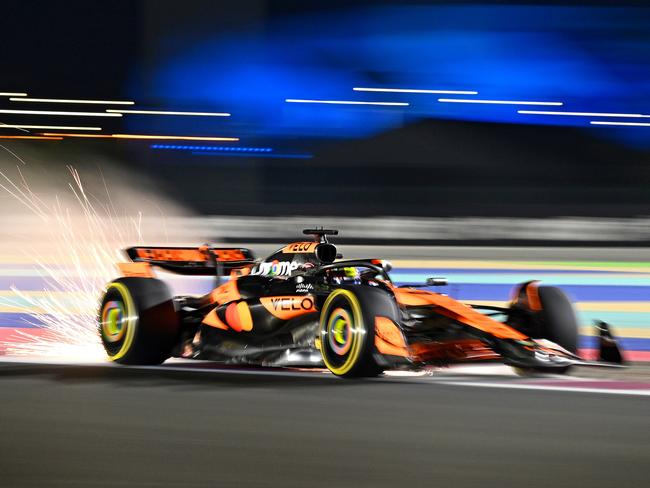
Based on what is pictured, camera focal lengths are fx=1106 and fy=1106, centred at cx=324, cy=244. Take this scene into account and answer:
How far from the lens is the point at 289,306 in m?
7.34

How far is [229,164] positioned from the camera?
73.8ft

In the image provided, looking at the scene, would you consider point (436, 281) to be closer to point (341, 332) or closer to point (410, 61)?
point (341, 332)

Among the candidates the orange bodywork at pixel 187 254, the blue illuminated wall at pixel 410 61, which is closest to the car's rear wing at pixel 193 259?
the orange bodywork at pixel 187 254

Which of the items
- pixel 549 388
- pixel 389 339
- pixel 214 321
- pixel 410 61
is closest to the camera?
pixel 549 388

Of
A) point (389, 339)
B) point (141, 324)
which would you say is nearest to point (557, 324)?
point (389, 339)

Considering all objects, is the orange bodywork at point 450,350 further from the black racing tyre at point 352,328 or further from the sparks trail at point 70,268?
the sparks trail at point 70,268

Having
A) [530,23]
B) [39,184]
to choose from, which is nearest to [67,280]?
[39,184]

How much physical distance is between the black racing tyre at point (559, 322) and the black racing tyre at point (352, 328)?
123 cm

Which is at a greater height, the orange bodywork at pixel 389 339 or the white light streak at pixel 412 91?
the white light streak at pixel 412 91

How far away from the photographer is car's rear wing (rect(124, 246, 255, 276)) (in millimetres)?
8531

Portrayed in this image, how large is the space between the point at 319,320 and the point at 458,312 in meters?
0.92

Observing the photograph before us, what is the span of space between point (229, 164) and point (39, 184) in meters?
4.68

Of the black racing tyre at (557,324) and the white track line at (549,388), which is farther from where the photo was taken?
the black racing tyre at (557,324)

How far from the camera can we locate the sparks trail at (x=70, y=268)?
9.31m
